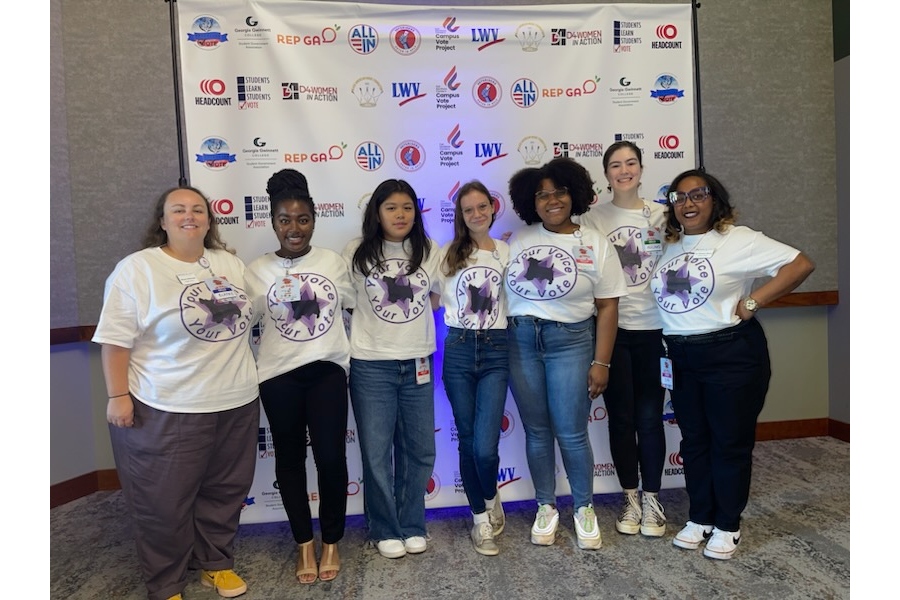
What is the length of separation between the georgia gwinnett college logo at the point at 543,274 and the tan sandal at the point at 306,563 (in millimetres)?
1381

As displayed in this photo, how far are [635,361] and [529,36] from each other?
1743mm

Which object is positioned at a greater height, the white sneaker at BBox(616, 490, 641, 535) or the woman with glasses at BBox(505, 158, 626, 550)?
the woman with glasses at BBox(505, 158, 626, 550)

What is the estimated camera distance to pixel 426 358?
2357 mm

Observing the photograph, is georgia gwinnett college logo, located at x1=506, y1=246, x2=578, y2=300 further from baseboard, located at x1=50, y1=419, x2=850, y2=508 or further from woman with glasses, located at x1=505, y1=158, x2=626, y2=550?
baseboard, located at x1=50, y1=419, x2=850, y2=508

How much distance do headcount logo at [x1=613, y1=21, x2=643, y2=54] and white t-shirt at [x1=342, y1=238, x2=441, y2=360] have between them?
163 cm

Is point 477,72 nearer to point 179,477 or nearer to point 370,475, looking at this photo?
point 370,475

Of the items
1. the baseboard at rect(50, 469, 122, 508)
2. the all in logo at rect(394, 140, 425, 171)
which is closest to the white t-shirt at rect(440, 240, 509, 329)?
the all in logo at rect(394, 140, 425, 171)

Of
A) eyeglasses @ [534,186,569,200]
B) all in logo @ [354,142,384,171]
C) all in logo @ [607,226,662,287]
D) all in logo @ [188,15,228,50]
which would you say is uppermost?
all in logo @ [188,15,228,50]

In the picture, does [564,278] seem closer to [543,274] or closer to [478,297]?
[543,274]

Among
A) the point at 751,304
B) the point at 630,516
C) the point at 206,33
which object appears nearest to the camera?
the point at 751,304

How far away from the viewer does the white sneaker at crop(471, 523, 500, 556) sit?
237cm

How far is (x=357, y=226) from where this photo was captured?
2.78 meters

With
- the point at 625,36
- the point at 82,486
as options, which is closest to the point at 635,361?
the point at 625,36

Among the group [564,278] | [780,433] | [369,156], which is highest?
[369,156]
